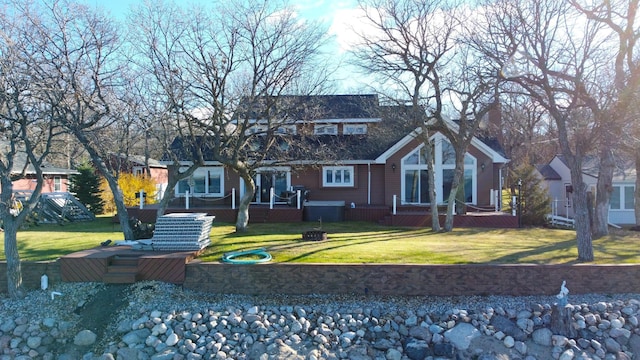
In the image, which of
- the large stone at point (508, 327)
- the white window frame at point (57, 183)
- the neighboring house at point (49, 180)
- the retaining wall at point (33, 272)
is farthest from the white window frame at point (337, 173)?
the white window frame at point (57, 183)

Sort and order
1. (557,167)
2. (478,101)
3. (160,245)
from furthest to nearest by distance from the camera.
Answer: (557,167) < (478,101) < (160,245)

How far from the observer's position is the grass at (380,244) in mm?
10523

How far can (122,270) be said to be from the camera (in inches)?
392

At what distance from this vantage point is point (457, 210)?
1762cm

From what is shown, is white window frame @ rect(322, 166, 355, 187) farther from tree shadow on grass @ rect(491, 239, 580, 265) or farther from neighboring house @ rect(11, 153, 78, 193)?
neighboring house @ rect(11, 153, 78, 193)

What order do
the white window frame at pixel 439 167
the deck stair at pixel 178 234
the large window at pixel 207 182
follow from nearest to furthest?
the deck stair at pixel 178 234, the white window frame at pixel 439 167, the large window at pixel 207 182

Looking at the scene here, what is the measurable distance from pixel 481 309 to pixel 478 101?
8326 mm

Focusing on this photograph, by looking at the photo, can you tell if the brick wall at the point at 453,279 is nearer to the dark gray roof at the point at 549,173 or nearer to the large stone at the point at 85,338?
the large stone at the point at 85,338

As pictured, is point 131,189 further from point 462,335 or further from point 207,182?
point 462,335

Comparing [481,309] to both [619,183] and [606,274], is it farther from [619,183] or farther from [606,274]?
[619,183]

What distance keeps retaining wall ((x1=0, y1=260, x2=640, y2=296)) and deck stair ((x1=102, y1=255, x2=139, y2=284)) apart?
273 cm

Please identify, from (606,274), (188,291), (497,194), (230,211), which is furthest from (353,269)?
(497,194)

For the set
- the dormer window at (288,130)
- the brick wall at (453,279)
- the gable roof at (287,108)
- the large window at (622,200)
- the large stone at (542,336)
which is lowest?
the large stone at (542,336)

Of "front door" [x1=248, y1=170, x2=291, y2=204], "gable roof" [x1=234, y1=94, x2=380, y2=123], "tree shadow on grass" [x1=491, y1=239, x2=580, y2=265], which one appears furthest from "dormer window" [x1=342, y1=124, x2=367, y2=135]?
"tree shadow on grass" [x1=491, y1=239, x2=580, y2=265]
